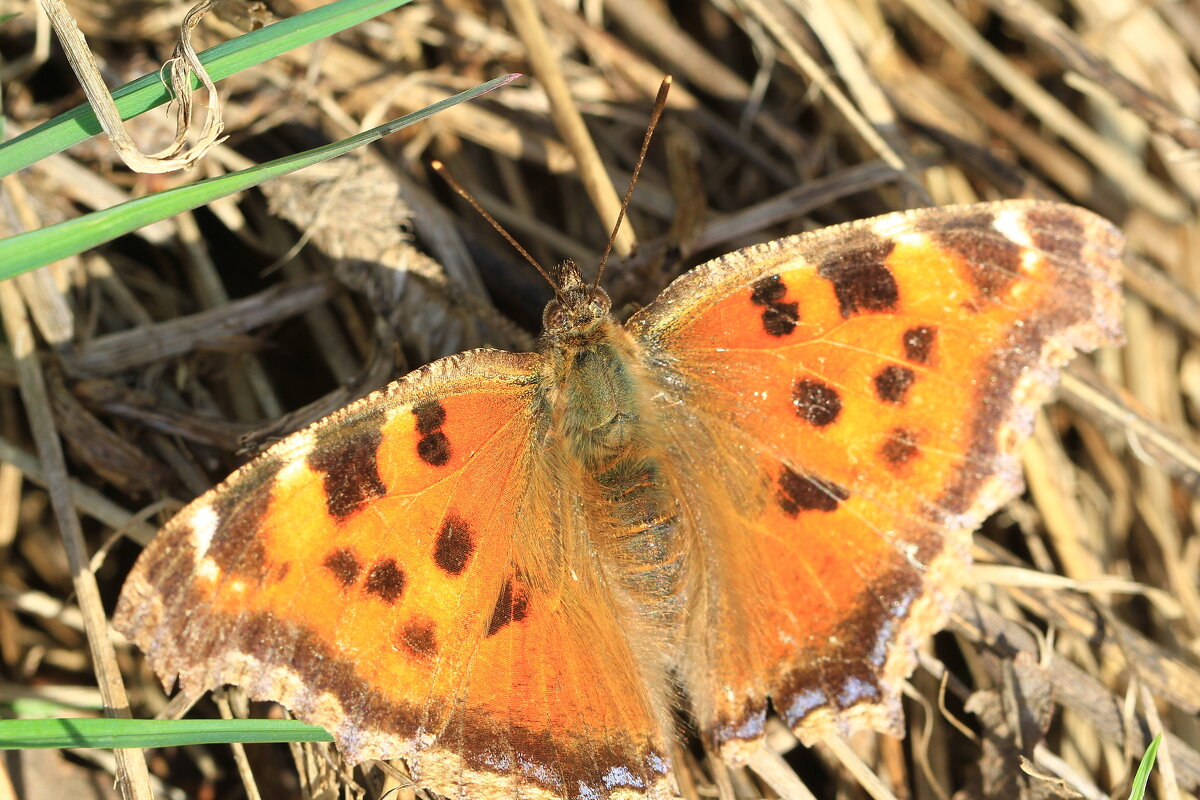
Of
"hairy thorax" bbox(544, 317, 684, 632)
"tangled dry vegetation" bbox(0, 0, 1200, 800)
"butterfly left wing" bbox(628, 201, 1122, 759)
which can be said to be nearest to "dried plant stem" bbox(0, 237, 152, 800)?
"tangled dry vegetation" bbox(0, 0, 1200, 800)

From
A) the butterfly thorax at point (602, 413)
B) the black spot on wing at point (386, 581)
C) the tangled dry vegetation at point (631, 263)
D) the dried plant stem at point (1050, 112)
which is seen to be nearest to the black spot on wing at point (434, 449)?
the black spot on wing at point (386, 581)

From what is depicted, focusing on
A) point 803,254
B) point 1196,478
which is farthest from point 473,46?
point 1196,478

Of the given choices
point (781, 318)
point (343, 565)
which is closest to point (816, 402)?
point (781, 318)

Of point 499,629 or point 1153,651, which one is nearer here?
point 499,629

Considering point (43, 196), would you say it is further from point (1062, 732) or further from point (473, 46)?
point (1062, 732)

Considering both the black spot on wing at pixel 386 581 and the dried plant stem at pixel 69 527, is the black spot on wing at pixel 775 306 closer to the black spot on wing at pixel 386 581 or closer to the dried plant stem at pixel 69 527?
the black spot on wing at pixel 386 581

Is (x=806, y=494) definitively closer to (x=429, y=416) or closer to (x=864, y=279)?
(x=864, y=279)
